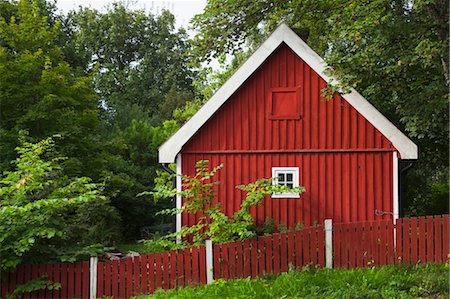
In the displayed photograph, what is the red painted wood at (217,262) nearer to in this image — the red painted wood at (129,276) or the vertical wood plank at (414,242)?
the red painted wood at (129,276)

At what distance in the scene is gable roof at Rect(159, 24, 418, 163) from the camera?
41.2 feet

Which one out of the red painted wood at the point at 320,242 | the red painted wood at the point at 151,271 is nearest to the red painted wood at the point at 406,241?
the red painted wood at the point at 320,242

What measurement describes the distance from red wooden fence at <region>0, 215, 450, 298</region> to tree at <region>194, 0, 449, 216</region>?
318 centimetres

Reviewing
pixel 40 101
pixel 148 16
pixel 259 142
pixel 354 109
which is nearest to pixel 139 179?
pixel 40 101

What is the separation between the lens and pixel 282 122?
518 inches

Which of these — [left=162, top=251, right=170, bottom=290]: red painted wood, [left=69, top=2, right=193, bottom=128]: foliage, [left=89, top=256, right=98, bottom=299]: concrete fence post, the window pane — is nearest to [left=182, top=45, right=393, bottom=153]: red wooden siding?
the window pane

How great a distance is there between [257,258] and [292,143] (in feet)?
12.1

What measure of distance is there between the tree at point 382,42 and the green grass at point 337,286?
13.5 feet

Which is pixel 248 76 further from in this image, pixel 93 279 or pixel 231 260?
pixel 93 279

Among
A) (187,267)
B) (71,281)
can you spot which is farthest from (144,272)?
(71,281)

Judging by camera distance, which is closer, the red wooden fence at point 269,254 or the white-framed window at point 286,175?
the red wooden fence at point 269,254

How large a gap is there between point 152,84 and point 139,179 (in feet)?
69.9

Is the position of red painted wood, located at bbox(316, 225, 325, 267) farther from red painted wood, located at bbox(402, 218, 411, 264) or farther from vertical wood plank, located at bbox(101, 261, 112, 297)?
vertical wood plank, located at bbox(101, 261, 112, 297)

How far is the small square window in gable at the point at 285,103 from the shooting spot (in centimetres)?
1308
